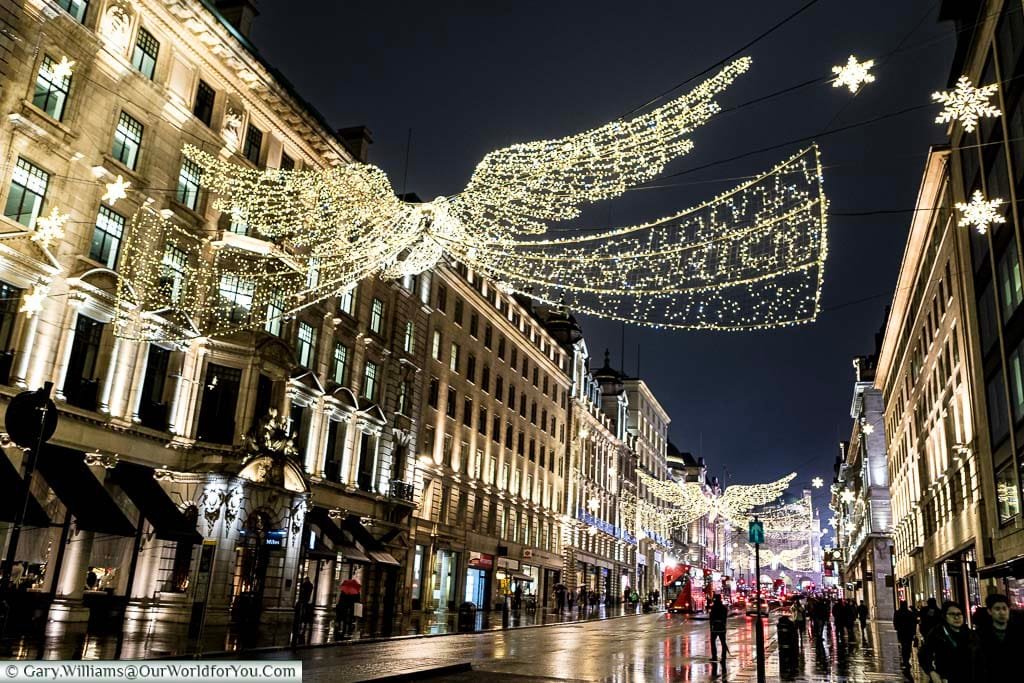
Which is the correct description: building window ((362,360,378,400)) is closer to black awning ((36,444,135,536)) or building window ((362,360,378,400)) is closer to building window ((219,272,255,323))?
building window ((219,272,255,323))

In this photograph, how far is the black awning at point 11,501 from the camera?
56.2 feet

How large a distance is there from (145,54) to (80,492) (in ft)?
44.4

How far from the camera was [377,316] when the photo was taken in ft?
123

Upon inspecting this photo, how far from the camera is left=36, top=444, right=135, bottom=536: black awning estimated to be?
19.4 meters

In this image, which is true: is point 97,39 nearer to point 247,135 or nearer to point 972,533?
point 247,135

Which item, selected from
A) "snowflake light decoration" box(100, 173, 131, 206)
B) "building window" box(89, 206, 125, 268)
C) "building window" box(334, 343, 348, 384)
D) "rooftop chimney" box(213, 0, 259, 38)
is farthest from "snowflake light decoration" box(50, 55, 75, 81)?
"building window" box(334, 343, 348, 384)

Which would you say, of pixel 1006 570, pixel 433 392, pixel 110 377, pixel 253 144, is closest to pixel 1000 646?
pixel 1006 570

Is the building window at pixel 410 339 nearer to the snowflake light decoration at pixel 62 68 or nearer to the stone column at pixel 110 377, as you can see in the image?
the stone column at pixel 110 377

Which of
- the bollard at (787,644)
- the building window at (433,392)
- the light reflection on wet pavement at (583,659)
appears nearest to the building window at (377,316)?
the building window at (433,392)

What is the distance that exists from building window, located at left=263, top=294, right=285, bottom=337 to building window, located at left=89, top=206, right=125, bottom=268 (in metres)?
6.05

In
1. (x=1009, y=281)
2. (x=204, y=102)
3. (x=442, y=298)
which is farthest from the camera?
(x=442, y=298)

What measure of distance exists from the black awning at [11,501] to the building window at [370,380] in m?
17.9

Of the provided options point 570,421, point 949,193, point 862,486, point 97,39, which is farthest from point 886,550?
point 97,39

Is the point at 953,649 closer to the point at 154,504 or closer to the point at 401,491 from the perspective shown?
the point at 154,504
